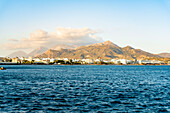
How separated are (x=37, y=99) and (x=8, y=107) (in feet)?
21.2

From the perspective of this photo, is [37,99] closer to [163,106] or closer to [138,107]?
[138,107]

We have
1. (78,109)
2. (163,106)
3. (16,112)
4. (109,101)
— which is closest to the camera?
(16,112)

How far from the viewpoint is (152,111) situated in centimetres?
2967

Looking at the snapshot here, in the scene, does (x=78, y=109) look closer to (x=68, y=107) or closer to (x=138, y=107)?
(x=68, y=107)

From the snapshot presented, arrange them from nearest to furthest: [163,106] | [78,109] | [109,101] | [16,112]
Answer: [16,112]
[78,109]
[163,106]
[109,101]

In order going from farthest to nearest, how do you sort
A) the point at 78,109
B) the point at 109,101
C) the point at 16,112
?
the point at 109,101
the point at 78,109
the point at 16,112

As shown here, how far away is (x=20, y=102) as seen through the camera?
112ft

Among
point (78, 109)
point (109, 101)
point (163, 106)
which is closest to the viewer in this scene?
point (78, 109)

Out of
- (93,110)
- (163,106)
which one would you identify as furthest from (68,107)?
(163,106)

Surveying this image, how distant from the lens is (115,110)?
29703 millimetres

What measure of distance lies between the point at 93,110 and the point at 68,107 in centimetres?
377

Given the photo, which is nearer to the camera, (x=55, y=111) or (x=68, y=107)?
(x=55, y=111)

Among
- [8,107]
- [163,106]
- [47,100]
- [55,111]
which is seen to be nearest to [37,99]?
[47,100]

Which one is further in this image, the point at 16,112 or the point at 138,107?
the point at 138,107
